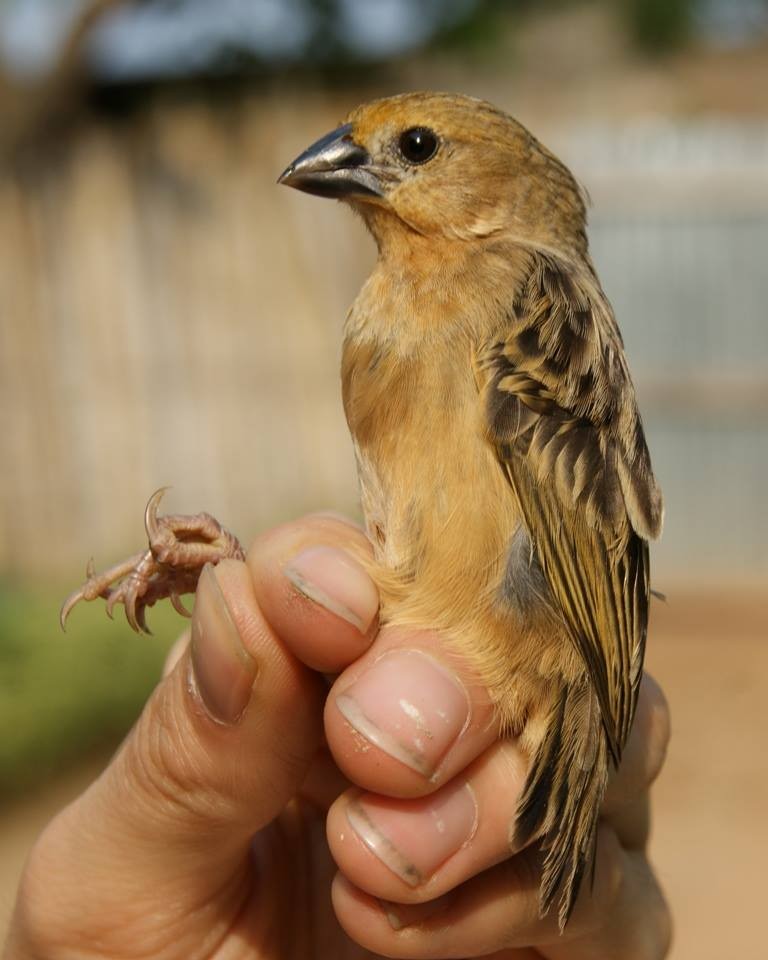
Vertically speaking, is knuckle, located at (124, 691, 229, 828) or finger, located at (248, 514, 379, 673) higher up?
finger, located at (248, 514, 379, 673)

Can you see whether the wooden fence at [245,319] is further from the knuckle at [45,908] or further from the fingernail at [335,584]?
the fingernail at [335,584]

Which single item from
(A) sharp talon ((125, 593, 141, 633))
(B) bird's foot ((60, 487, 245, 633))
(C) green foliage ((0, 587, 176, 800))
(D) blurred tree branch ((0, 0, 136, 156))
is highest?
(D) blurred tree branch ((0, 0, 136, 156))

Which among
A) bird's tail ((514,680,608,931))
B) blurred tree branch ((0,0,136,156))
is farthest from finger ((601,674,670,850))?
blurred tree branch ((0,0,136,156))

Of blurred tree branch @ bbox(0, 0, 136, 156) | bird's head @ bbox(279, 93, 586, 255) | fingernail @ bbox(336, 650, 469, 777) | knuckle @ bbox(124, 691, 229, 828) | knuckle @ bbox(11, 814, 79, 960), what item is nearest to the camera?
fingernail @ bbox(336, 650, 469, 777)

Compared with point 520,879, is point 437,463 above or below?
above

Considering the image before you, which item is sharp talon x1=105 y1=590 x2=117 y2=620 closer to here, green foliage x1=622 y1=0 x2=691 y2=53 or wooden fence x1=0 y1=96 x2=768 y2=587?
wooden fence x1=0 y1=96 x2=768 y2=587

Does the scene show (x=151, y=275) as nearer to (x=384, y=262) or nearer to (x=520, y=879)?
(x=384, y=262)

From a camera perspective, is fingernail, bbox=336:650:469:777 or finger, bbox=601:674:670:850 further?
finger, bbox=601:674:670:850

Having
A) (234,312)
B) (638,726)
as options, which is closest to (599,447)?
(638,726)
